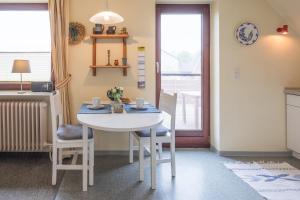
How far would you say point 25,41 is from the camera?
4293mm

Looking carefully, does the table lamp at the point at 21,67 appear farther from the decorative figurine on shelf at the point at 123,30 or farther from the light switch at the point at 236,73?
the light switch at the point at 236,73

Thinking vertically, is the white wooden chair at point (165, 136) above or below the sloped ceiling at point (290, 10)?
below

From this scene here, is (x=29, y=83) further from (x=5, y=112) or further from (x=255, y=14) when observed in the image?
(x=255, y=14)

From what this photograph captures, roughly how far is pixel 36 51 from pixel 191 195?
9.74 feet

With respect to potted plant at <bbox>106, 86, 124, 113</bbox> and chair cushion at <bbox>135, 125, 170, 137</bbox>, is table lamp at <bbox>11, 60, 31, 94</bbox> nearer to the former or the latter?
potted plant at <bbox>106, 86, 124, 113</bbox>

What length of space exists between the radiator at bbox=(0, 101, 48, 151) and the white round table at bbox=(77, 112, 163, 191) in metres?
1.26

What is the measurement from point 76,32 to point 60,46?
0.29m

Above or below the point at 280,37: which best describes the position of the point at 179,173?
below

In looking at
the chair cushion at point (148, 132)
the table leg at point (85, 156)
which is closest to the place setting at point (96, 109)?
the table leg at point (85, 156)

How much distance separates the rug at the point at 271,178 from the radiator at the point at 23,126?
246cm

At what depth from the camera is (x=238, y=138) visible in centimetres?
414

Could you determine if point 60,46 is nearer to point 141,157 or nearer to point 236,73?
point 141,157

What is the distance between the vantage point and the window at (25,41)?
4.27m

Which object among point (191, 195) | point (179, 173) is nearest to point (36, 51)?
point (179, 173)
